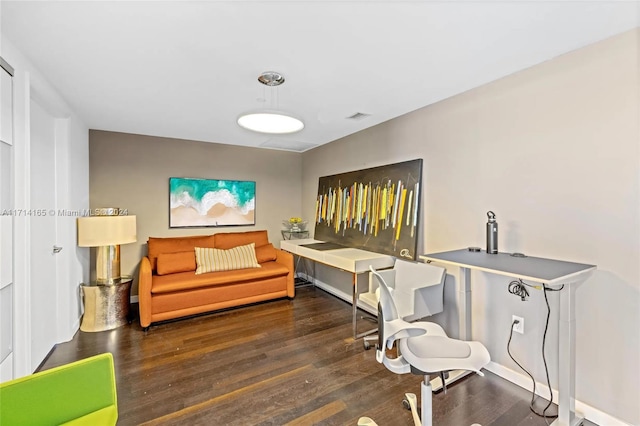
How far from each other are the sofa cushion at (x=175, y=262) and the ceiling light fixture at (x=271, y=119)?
213 centimetres

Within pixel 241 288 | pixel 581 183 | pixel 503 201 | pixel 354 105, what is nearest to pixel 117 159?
pixel 241 288

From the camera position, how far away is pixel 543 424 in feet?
5.57

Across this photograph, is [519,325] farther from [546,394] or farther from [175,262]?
[175,262]

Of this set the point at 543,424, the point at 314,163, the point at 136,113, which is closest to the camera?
the point at 543,424

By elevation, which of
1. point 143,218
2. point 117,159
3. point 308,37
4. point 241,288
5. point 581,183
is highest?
point 308,37

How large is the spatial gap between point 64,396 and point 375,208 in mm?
2901

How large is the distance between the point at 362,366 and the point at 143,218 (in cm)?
338

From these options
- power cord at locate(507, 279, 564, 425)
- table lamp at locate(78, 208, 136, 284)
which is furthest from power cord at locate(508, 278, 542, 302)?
table lamp at locate(78, 208, 136, 284)

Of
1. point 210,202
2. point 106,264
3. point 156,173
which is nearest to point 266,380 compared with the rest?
point 106,264

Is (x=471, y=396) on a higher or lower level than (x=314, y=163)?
lower

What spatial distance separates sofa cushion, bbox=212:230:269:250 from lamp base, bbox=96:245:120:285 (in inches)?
47.9

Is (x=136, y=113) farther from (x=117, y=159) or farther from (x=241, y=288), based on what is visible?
(x=241, y=288)

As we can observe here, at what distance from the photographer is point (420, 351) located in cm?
140

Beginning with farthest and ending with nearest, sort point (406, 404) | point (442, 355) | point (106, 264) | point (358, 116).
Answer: point (106, 264), point (358, 116), point (406, 404), point (442, 355)
